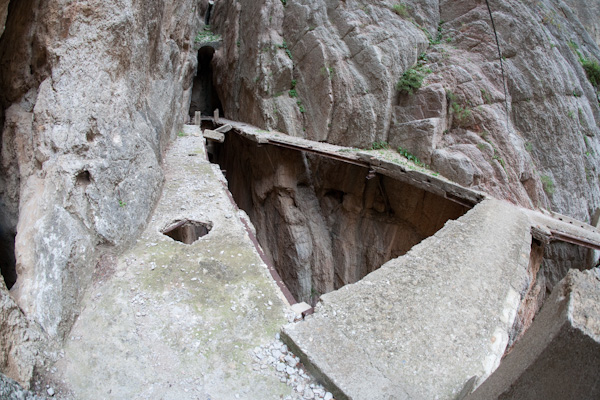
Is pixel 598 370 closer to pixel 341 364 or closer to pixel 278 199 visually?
pixel 341 364

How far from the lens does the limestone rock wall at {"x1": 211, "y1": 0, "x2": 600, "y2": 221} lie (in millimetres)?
11125

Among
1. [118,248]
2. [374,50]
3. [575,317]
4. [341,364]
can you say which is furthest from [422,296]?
[374,50]

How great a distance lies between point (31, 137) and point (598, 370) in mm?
7215

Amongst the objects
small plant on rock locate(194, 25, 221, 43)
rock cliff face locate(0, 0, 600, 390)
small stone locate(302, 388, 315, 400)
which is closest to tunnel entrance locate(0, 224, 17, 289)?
rock cliff face locate(0, 0, 600, 390)

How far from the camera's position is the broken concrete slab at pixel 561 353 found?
68.8 inches

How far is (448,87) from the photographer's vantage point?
12289 mm

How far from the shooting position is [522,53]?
11.8m

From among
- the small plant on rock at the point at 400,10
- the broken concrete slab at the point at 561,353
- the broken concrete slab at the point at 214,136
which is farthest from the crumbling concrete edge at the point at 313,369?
the small plant on rock at the point at 400,10

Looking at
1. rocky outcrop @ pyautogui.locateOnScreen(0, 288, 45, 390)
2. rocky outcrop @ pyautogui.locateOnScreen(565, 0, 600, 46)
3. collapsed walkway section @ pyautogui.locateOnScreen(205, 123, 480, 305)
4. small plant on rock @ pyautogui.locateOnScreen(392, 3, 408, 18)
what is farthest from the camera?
rocky outcrop @ pyautogui.locateOnScreen(565, 0, 600, 46)

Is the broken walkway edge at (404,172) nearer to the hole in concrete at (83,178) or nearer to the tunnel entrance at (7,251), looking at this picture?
the hole in concrete at (83,178)

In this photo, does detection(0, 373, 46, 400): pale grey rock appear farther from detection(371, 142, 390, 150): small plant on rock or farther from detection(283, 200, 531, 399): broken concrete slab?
detection(371, 142, 390, 150): small plant on rock

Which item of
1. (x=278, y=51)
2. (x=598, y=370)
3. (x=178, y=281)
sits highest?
(x=278, y=51)

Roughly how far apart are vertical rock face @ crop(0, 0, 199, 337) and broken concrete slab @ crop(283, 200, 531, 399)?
3261 mm

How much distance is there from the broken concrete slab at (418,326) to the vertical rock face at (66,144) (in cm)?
326
